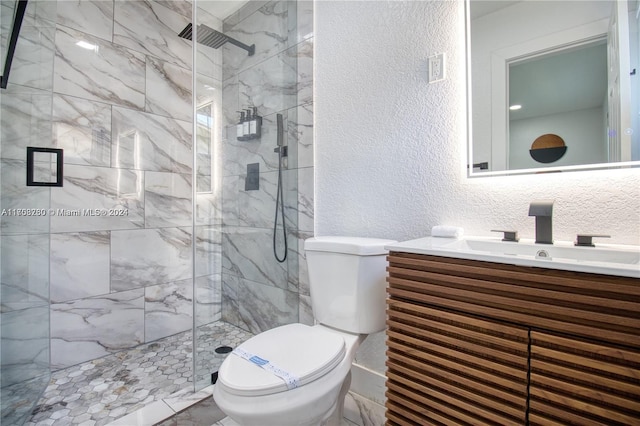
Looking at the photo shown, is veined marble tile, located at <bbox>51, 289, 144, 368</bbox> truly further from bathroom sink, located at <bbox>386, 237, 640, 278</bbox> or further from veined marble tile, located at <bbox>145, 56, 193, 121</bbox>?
bathroom sink, located at <bbox>386, 237, 640, 278</bbox>

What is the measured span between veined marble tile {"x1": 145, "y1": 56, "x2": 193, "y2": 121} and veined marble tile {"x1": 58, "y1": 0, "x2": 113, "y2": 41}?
302 millimetres

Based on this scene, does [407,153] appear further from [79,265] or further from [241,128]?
[79,265]

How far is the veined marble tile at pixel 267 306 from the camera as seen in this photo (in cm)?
198

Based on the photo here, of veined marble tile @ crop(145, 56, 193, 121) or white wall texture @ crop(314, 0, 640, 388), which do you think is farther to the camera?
veined marble tile @ crop(145, 56, 193, 121)

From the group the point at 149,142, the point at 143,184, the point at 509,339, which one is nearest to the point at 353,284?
the point at 509,339

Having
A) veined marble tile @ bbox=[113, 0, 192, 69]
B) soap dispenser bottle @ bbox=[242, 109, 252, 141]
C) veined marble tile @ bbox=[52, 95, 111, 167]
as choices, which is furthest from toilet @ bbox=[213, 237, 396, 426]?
veined marble tile @ bbox=[113, 0, 192, 69]

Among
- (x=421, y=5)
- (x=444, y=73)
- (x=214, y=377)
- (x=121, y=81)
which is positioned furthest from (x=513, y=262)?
(x=121, y=81)

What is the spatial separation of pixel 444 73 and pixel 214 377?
77.2 inches

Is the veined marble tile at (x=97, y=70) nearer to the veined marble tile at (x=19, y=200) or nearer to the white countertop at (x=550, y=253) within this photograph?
the veined marble tile at (x=19, y=200)

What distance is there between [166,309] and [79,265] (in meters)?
0.67

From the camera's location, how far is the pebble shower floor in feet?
4.87

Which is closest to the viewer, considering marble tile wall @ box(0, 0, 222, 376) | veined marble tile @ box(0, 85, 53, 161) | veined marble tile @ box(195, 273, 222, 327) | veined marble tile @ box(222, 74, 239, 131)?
veined marble tile @ box(0, 85, 53, 161)

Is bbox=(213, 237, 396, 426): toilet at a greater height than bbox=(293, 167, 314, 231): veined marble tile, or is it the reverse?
bbox=(293, 167, 314, 231): veined marble tile

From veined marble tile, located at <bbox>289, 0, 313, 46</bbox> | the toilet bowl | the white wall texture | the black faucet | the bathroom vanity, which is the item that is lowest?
the toilet bowl
